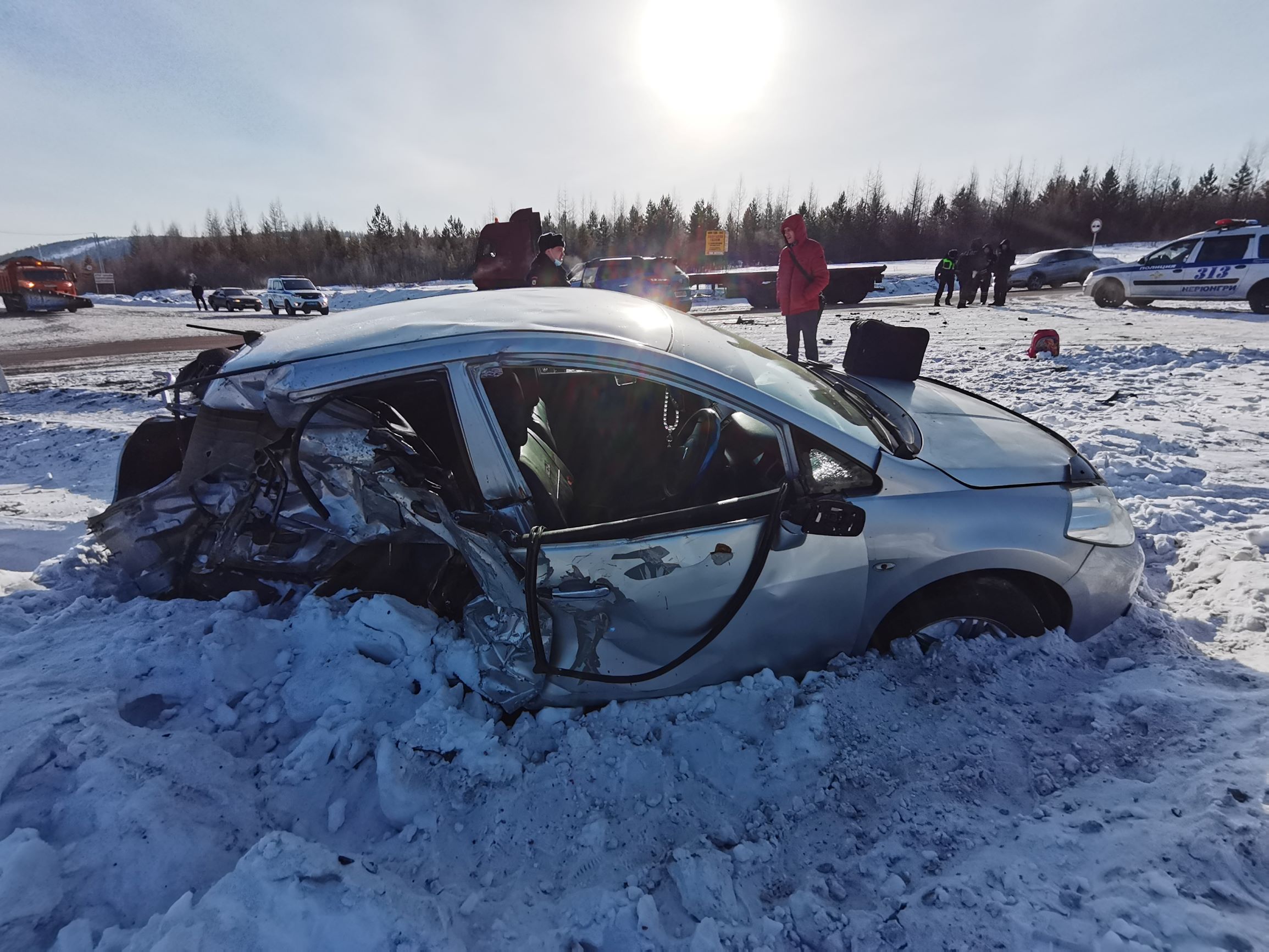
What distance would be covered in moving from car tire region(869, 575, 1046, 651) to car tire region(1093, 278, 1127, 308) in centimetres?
1718

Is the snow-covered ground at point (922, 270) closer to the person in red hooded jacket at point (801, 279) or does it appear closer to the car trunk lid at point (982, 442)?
the person in red hooded jacket at point (801, 279)

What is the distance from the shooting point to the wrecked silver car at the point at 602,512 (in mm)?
2150

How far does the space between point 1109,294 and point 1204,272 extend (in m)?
1.92

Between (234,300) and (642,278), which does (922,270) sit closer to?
(642,278)

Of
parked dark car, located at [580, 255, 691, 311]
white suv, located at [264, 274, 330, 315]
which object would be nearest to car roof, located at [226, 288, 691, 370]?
parked dark car, located at [580, 255, 691, 311]

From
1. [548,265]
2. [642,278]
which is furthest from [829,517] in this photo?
[642,278]

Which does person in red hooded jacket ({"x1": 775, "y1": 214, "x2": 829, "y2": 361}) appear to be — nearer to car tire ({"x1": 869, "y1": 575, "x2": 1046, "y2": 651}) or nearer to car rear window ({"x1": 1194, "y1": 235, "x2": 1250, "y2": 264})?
car tire ({"x1": 869, "y1": 575, "x2": 1046, "y2": 651})

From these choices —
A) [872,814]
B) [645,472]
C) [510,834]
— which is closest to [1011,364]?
[645,472]

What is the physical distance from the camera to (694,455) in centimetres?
261

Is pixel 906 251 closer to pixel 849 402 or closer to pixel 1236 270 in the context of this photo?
pixel 1236 270

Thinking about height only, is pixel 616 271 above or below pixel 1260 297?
above

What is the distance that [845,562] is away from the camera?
7.31 ft

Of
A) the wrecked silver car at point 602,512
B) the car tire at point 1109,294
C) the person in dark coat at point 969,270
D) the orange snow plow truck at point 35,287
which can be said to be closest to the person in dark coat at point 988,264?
the person in dark coat at point 969,270

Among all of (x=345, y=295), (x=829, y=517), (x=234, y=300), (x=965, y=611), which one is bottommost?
(x=965, y=611)
